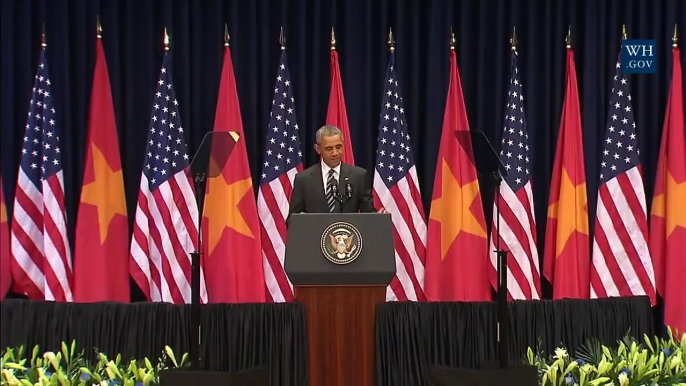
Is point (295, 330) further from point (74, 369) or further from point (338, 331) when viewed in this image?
point (74, 369)

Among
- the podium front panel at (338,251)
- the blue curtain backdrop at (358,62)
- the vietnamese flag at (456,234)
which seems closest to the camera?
the podium front panel at (338,251)

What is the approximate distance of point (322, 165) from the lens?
15.3 ft

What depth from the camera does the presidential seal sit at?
364cm

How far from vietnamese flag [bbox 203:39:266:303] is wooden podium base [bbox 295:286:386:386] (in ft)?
6.15

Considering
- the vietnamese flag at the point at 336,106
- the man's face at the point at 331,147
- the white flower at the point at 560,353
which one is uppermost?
the vietnamese flag at the point at 336,106

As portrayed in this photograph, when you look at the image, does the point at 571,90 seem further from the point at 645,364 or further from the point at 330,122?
the point at 645,364

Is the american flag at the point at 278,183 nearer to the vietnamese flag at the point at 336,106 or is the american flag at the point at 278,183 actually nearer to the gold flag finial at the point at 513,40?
the vietnamese flag at the point at 336,106

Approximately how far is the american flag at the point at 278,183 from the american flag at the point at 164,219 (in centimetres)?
49

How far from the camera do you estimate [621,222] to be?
5.59 m

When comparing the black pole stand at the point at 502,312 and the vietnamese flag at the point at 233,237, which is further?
the vietnamese flag at the point at 233,237

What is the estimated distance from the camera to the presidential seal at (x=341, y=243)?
11.9ft

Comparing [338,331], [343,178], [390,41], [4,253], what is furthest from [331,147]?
[4,253]

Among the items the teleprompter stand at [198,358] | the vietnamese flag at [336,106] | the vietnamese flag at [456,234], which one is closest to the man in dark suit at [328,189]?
the teleprompter stand at [198,358]

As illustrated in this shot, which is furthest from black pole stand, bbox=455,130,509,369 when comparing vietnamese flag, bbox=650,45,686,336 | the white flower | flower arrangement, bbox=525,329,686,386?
vietnamese flag, bbox=650,45,686,336
